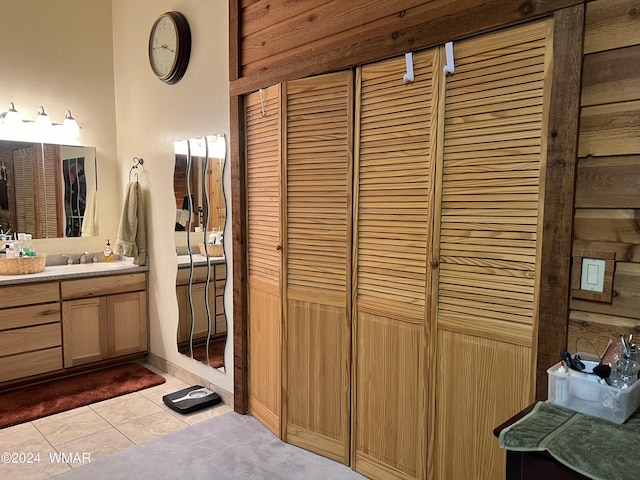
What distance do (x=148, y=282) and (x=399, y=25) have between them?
2957 mm

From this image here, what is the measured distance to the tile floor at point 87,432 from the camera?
7.89ft

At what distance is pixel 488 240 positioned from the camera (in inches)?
69.8

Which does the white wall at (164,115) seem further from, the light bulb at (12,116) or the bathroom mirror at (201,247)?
the light bulb at (12,116)

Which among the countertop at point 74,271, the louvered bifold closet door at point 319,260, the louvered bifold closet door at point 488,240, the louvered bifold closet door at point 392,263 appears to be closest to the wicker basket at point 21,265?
the countertop at point 74,271

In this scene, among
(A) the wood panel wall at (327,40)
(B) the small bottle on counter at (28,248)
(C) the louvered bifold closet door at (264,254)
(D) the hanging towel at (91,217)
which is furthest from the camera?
(D) the hanging towel at (91,217)

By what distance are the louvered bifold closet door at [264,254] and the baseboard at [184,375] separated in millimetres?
298

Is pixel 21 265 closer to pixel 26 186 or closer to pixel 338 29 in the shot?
pixel 26 186

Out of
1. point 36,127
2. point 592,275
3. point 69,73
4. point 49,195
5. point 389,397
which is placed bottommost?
point 389,397

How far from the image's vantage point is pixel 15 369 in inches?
129

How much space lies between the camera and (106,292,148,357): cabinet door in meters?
3.74

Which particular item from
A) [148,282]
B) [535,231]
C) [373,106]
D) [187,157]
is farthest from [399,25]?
[148,282]

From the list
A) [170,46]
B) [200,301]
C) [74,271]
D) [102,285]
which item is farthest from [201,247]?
[170,46]

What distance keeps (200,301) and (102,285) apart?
97 centimetres

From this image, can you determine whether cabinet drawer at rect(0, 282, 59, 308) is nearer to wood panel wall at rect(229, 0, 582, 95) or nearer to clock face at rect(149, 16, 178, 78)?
clock face at rect(149, 16, 178, 78)
